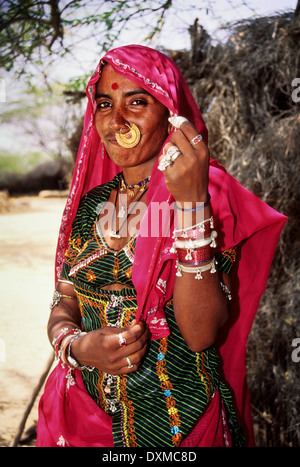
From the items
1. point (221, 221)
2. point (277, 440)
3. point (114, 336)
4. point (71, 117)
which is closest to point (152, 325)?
point (114, 336)

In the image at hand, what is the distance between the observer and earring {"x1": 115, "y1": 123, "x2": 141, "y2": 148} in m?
1.36

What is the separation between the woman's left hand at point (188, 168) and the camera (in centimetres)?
102

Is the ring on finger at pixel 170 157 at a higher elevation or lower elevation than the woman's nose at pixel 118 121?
lower

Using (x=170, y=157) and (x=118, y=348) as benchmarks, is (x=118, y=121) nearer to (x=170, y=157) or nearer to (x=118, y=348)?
(x=170, y=157)

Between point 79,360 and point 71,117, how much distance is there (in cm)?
284

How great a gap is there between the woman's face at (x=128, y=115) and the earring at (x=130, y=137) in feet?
0.04

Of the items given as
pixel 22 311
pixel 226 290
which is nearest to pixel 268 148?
pixel 226 290

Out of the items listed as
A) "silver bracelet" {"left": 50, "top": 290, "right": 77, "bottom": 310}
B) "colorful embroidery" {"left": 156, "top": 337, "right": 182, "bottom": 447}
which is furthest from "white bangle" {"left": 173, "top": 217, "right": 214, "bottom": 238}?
"silver bracelet" {"left": 50, "top": 290, "right": 77, "bottom": 310}

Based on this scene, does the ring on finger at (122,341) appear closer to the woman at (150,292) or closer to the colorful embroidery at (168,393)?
the woman at (150,292)

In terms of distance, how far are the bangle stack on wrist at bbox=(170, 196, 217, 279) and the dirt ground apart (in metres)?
2.52

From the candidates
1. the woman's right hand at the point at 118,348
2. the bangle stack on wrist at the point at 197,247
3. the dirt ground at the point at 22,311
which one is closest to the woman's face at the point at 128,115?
the bangle stack on wrist at the point at 197,247

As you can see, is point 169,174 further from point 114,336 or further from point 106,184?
point 106,184

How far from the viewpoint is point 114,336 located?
50.9 inches

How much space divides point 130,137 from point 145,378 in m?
0.80
